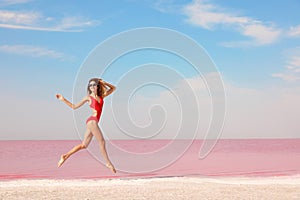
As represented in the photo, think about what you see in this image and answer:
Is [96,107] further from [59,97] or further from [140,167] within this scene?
[140,167]

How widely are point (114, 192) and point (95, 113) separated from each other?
5.44m

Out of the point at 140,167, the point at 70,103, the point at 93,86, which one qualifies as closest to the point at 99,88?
the point at 93,86

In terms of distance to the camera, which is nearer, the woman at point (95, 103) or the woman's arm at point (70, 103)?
the woman at point (95, 103)

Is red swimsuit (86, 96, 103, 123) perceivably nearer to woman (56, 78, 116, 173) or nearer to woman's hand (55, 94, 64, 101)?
woman (56, 78, 116, 173)

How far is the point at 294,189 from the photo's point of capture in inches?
727

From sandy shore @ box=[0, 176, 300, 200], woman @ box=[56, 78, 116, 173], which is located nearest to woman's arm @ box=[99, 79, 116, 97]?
woman @ box=[56, 78, 116, 173]

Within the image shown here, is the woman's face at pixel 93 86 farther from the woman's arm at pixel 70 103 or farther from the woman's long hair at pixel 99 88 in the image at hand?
the woman's arm at pixel 70 103

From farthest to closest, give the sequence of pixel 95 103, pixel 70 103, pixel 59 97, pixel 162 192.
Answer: pixel 162 192, pixel 70 103, pixel 59 97, pixel 95 103

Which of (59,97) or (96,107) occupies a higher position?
(59,97)

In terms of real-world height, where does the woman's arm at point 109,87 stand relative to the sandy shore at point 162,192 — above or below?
above

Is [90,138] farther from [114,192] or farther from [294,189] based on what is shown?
[294,189]

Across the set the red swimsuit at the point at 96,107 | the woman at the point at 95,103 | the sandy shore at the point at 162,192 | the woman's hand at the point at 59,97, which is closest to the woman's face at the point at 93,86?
the woman at the point at 95,103

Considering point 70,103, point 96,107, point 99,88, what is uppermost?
point 99,88

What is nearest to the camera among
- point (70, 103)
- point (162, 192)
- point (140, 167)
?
point (70, 103)
